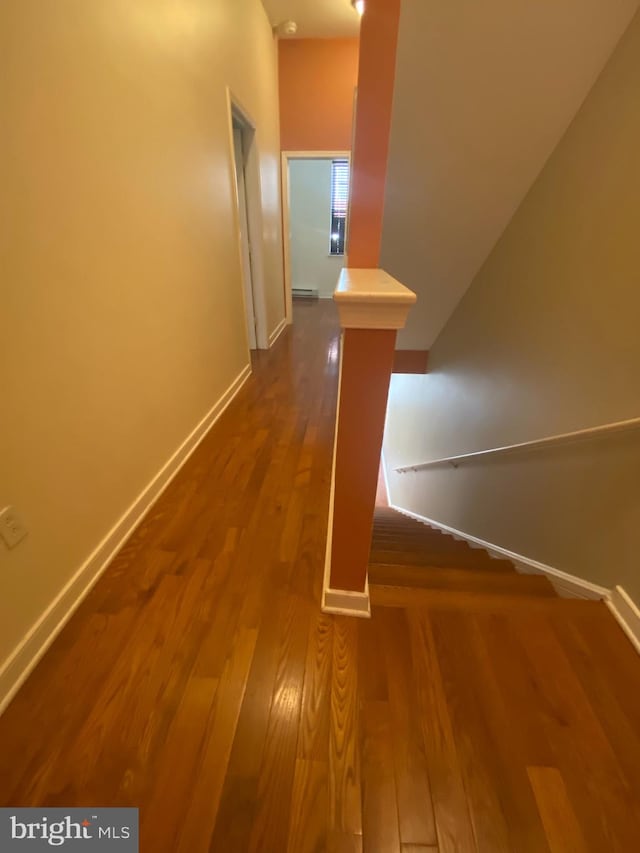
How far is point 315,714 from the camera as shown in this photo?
1024 millimetres

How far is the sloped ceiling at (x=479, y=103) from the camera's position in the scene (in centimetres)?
151

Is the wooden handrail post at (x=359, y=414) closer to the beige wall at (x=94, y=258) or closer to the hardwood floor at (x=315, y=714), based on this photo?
the hardwood floor at (x=315, y=714)

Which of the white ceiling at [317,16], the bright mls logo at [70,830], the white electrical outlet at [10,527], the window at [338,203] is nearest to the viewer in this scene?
the bright mls logo at [70,830]

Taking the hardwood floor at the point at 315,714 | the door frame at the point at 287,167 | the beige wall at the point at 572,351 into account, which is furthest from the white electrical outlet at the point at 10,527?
the door frame at the point at 287,167

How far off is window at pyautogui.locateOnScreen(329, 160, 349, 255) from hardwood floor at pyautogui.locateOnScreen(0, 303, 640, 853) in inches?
252

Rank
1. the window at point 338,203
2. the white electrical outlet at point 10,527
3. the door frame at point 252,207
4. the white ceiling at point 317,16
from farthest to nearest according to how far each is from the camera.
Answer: the window at point 338,203, the white ceiling at point 317,16, the door frame at point 252,207, the white electrical outlet at point 10,527

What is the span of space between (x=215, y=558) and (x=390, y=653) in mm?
752

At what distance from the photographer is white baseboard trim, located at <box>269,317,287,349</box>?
410cm

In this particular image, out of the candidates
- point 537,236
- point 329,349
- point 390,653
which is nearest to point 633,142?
point 537,236

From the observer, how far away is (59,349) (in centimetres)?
115

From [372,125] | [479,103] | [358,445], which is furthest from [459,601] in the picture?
[479,103]

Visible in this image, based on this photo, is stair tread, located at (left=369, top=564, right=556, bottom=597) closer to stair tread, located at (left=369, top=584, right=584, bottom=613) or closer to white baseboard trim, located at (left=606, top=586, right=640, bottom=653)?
stair tread, located at (left=369, top=584, right=584, bottom=613)

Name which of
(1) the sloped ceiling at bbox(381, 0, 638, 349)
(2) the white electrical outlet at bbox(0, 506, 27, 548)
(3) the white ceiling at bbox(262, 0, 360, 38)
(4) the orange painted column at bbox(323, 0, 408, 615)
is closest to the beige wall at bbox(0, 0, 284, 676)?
(2) the white electrical outlet at bbox(0, 506, 27, 548)

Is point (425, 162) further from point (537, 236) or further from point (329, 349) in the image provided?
point (329, 349)
